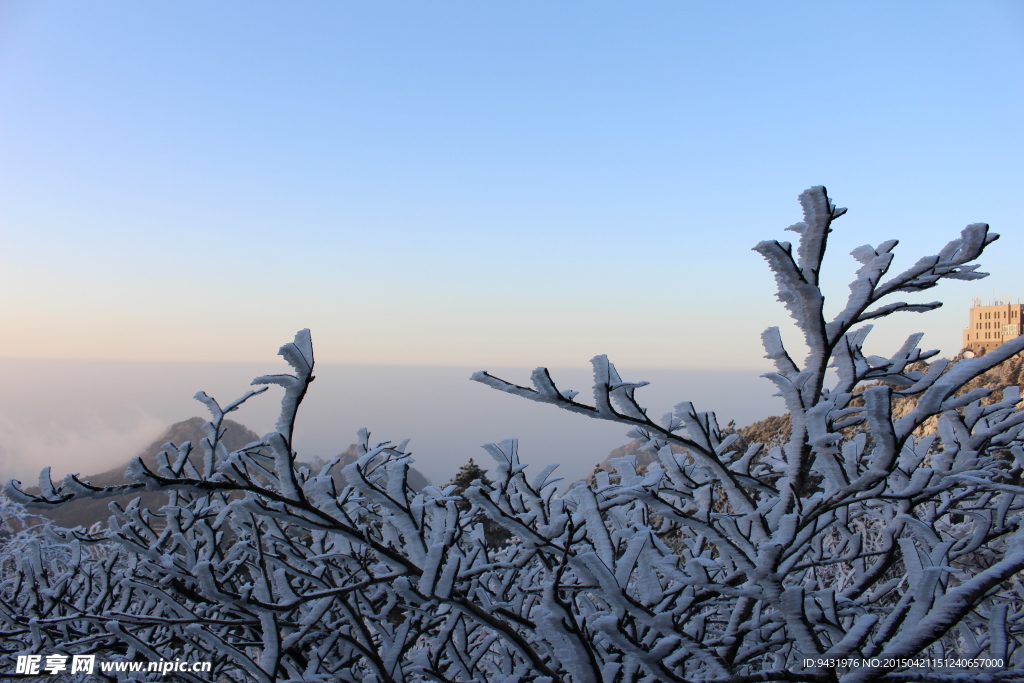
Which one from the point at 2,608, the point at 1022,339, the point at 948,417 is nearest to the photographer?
the point at 1022,339

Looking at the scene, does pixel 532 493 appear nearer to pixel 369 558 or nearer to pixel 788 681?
pixel 369 558

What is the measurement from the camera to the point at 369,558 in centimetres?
338

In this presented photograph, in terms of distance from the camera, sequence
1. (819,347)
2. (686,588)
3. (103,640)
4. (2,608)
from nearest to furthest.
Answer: (819,347) → (686,588) → (103,640) → (2,608)

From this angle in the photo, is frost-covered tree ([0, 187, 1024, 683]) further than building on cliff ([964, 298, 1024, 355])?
No

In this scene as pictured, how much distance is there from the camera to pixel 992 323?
50.4 meters

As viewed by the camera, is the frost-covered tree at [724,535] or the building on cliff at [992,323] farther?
the building on cliff at [992,323]

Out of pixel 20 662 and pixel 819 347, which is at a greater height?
pixel 819 347

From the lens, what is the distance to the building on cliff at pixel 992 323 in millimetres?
Result: 47156

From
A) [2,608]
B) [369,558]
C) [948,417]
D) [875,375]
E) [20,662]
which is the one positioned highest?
[875,375]

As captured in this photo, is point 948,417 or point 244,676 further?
point 244,676

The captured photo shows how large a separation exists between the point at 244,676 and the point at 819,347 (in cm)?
332

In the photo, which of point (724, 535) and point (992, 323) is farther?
point (992, 323)

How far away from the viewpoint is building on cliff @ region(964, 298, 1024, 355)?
4716 centimetres

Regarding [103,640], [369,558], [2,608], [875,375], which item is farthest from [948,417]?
[2,608]
